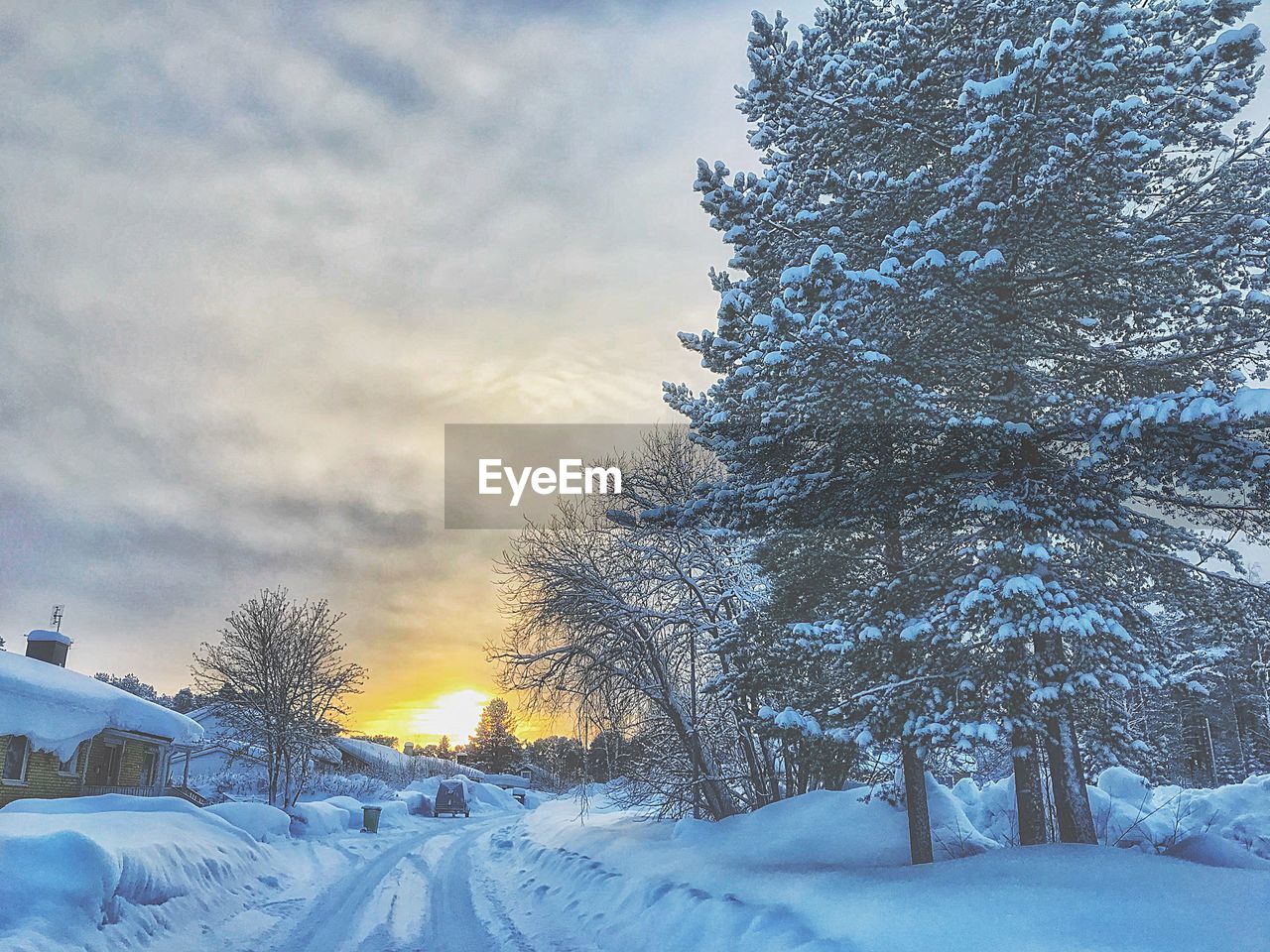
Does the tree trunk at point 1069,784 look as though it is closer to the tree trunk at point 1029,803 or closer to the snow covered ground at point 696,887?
the tree trunk at point 1029,803

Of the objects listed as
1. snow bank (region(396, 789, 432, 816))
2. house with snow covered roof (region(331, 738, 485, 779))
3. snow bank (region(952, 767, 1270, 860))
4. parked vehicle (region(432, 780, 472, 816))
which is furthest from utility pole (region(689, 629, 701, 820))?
house with snow covered roof (region(331, 738, 485, 779))

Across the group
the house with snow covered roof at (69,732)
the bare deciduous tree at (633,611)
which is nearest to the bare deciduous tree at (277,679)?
the house with snow covered roof at (69,732)

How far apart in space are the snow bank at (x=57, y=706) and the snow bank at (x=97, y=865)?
737 cm

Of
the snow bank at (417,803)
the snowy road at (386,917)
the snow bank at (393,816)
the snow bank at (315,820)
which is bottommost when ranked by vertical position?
the snow bank at (417,803)

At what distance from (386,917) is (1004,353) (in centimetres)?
1269

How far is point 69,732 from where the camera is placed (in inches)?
886

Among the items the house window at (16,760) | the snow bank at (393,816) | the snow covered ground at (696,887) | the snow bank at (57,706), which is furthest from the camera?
the snow bank at (393,816)

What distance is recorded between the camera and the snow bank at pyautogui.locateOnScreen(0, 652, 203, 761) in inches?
843

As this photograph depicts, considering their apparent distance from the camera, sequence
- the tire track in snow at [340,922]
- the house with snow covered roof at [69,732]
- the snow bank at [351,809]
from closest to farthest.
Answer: the tire track in snow at [340,922], the house with snow covered roof at [69,732], the snow bank at [351,809]

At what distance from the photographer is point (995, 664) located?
30.6 feet

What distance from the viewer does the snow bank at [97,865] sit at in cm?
891

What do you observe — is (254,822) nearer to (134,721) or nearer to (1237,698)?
(134,721)

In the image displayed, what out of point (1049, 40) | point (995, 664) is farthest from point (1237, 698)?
point (1049, 40)

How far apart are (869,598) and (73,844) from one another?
36.0 feet
